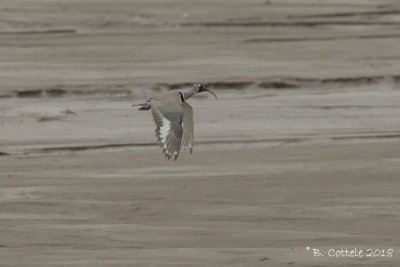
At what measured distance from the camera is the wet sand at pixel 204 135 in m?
9.71

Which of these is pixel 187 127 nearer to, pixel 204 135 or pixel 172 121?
pixel 172 121

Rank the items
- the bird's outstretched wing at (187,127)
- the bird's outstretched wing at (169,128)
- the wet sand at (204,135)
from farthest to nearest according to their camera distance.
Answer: the bird's outstretched wing at (187,127) → the bird's outstretched wing at (169,128) → the wet sand at (204,135)

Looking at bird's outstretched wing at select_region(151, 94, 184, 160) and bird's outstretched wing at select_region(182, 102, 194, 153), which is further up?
bird's outstretched wing at select_region(182, 102, 194, 153)

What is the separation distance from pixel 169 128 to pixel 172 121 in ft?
0.16

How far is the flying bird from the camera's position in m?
10.2

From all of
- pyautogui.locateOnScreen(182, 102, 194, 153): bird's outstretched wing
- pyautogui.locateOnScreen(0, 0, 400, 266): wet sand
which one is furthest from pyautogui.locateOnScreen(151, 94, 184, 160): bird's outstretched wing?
pyautogui.locateOnScreen(0, 0, 400, 266): wet sand

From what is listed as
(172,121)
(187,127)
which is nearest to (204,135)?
(187,127)

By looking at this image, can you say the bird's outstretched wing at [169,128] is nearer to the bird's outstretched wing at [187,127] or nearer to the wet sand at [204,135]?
the bird's outstretched wing at [187,127]

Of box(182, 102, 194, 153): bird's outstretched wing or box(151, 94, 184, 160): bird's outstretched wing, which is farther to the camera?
box(182, 102, 194, 153): bird's outstretched wing

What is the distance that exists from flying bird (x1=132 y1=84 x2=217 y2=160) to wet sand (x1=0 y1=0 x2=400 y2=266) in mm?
469

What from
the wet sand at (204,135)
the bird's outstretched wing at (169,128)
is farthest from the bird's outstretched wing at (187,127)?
the wet sand at (204,135)

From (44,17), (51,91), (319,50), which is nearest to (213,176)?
(51,91)

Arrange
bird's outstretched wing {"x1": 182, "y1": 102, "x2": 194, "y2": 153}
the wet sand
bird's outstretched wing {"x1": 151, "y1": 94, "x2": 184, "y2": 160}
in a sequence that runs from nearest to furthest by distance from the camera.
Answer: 1. the wet sand
2. bird's outstretched wing {"x1": 151, "y1": 94, "x2": 184, "y2": 160}
3. bird's outstretched wing {"x1": 182, "y1": 102, "x2": 194, "y2": 153}

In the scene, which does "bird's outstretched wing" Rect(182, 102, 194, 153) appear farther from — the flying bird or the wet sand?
the wet sand
